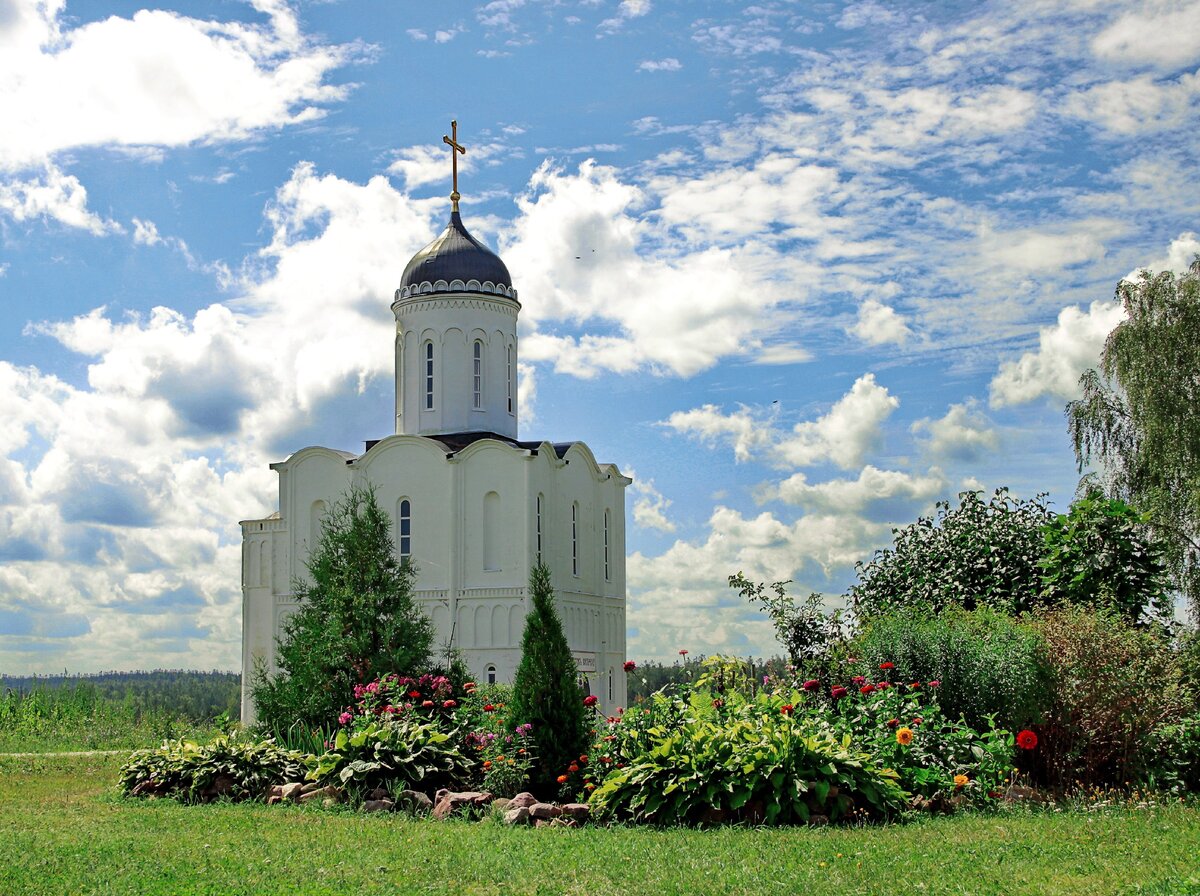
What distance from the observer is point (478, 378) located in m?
32.7

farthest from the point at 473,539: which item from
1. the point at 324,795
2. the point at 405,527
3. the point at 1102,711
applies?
the point at 1102,711

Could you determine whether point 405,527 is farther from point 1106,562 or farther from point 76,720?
point 1106,562

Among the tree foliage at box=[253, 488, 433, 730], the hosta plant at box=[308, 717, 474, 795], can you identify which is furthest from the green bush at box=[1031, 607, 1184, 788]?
the tree foliage at box=[253, 488, 433, 730]

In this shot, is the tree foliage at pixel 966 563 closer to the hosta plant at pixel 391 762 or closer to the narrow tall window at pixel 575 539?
the hosta plant at pixel 391 762

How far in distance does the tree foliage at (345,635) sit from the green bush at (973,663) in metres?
6.46

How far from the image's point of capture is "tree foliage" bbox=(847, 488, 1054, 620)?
17.3 meters

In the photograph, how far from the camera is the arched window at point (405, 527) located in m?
30.4

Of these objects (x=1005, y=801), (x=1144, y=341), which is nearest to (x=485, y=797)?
(x=1005, y=801)

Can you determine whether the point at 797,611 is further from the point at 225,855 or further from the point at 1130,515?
the point at 225,855

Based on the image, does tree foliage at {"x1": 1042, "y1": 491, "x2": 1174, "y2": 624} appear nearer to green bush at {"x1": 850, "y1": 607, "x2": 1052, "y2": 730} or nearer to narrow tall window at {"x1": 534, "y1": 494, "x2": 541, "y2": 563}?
green bush at {"x1": 850, "y1": 607, "x2": 1052, "y2": 730}

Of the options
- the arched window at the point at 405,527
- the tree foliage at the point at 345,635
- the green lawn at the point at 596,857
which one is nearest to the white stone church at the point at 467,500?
the arched window at the point at 405,527

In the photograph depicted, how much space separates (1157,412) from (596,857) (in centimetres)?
2043

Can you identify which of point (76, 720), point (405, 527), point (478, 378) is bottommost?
point (76, 720)

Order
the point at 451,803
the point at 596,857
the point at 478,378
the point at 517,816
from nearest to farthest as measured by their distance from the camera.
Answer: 1. the point at 596,857
2. the point at 517,816
3. the point at 451,803
4. the point at 478,378
